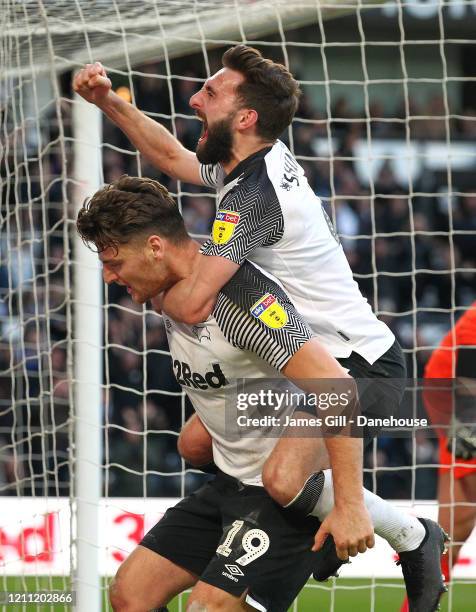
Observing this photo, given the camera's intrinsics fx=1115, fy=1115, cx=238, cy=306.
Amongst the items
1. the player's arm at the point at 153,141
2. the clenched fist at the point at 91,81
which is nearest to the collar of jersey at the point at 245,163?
the player's arm at the point at 153,141

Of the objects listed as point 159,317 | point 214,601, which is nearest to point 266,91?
point 214,601

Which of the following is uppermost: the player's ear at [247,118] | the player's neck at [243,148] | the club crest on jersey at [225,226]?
the player's ear at [247,118]

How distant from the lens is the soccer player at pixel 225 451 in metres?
2.95

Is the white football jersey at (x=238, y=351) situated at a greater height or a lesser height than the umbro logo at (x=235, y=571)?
greater

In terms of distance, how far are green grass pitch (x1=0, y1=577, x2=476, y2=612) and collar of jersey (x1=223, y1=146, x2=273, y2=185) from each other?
99.7 inches

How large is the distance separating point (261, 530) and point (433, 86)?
8.14 meters

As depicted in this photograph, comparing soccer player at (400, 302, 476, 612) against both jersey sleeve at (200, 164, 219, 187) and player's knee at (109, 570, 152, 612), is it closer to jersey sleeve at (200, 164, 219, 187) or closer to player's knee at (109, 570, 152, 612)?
jersey sleeve at (200, 164, 219, 187)

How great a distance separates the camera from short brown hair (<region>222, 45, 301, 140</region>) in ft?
11.3

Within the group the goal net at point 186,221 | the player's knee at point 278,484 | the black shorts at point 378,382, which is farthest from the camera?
the goal net at point 186,221

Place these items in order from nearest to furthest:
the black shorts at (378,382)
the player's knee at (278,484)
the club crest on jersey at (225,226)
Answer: the player's knee at (278,484) → the club crest on jersey at (225,226) → the black shorts at (378,382)

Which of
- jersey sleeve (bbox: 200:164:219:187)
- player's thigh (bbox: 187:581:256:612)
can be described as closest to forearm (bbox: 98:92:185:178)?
jersey sleeve (bbox: 200:164:219:187)

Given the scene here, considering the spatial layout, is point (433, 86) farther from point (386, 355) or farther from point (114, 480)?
point (386, 355)

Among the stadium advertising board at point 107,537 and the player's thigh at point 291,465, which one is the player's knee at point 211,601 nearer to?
the player's thigh at point 291,465

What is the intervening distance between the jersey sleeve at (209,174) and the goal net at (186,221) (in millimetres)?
727
